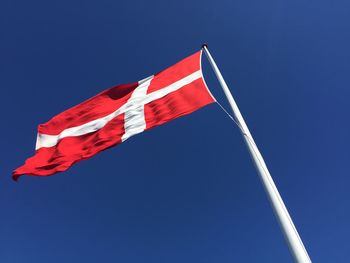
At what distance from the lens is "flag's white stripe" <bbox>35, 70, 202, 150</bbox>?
26.2ft

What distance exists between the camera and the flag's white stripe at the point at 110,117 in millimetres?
7977

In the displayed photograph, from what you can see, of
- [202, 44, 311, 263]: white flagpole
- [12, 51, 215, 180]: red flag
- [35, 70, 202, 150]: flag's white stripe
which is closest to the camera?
[202, 44, 311, 263]: white flagpole

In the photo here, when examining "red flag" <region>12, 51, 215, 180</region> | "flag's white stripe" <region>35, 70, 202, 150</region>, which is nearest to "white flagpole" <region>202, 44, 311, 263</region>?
"red flag" <region>12, 51, 215, 180</region>

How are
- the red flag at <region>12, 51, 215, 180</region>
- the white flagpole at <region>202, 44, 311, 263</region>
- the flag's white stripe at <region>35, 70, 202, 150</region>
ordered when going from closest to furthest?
the white flagpole at <region>202, 44, 311, 263</region>, the red flag at <region>12, 51, 215, 180</region>, the flag's white stripe at <region>35, 70, 202, 150</region>

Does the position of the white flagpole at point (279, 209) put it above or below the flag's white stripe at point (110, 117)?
below

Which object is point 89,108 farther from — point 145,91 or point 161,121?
point 161,121

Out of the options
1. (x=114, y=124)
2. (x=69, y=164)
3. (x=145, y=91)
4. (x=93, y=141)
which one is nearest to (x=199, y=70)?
(x=145, y=91)

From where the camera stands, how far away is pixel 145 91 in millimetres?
8742

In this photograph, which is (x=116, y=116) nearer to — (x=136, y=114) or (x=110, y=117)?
(x=110, y=117)

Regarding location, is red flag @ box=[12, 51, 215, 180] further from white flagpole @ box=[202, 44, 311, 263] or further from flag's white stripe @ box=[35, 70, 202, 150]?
white flagpole @ box=[202, 44, 311, 263]

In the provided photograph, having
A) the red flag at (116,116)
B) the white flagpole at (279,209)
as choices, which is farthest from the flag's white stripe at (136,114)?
the white flagpole at (279,209)

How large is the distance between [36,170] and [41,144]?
173cm

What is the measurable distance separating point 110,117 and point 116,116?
30cm

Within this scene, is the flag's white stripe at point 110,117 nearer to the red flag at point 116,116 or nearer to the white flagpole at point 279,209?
the red flag at point 116,116
